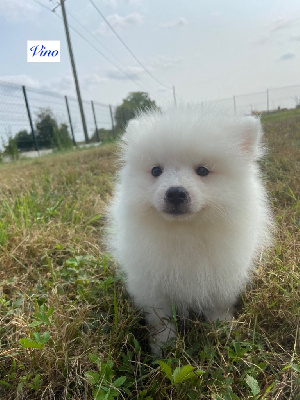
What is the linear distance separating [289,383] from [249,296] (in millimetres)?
546

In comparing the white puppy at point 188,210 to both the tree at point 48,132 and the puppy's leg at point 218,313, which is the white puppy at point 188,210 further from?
the tree at point 48,132

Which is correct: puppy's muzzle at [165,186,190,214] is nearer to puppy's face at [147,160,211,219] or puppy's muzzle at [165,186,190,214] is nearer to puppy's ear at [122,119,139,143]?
puppy's face at [147,160,211,219]

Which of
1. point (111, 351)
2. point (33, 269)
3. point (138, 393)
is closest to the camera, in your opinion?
point (138, 393)

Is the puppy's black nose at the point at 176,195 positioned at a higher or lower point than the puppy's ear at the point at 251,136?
lower

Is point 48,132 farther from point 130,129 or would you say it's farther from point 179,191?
point 179,191

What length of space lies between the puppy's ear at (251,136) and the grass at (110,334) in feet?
2.49

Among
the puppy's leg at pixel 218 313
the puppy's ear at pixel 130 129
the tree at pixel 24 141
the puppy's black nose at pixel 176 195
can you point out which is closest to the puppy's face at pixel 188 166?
the puppy's black nose at pixel 176 195

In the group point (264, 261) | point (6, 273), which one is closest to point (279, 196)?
point (264, 261)

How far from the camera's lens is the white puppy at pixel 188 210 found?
140cm

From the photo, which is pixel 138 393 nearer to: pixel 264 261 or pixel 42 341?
pixel 42 341

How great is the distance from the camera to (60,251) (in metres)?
2.41


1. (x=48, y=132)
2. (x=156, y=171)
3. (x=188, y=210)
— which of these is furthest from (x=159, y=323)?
(x=48, y=132)

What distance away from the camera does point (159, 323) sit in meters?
1.56

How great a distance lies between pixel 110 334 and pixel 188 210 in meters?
0.68
